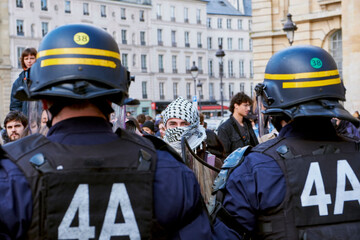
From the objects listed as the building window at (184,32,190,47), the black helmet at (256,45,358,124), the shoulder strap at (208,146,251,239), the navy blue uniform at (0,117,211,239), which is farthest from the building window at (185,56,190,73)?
the navy blue uniform at (0,117,211,239)

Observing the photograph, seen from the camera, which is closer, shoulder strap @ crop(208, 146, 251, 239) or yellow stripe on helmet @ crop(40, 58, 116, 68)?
yellow stripe on helmet @ crop(40, 58, 116, 68)

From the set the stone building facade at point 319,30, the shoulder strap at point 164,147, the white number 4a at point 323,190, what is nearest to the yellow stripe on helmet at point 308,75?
the white number 4a at point 323,190

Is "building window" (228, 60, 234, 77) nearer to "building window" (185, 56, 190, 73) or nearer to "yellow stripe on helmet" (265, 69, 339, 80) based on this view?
"building window" (185, 56, 190, 73)

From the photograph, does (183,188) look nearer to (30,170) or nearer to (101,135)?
(101,135)

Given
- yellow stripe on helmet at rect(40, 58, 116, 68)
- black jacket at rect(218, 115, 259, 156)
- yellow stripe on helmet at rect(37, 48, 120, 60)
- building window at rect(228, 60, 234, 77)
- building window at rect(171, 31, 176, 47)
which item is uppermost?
building window at rect(171, 31, 176, 47)

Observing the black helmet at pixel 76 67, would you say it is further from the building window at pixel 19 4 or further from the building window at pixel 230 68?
the building window at pixel 230 68

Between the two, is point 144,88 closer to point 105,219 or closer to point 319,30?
point 319,30

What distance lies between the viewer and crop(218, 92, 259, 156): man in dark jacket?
7.63 metres

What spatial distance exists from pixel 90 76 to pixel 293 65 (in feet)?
3.82

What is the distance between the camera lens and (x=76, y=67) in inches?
92.9

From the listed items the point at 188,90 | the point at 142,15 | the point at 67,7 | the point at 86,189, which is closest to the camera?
the point at 86,189

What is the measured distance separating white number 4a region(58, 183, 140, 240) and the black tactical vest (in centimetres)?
82

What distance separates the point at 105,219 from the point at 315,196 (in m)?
1.10

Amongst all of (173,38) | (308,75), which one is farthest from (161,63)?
(308,75)
